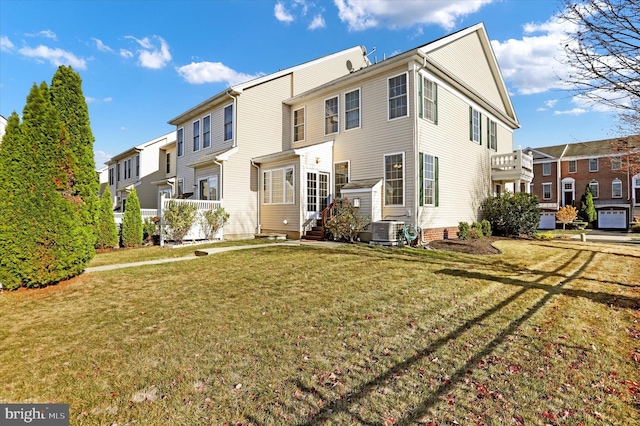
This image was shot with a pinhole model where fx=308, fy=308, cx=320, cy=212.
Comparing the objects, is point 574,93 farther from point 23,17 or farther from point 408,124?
point 23,17

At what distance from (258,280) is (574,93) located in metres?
6.68

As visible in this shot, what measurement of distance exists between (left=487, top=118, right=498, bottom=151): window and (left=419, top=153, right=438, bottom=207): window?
6.54 metres

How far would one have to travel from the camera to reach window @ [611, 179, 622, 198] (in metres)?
31.5

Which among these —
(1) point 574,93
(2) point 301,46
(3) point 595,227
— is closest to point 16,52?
(2) point 301,46

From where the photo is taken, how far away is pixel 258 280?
6191 millimetres

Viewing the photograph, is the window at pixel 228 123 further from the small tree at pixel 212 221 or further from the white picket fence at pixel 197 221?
the small tree at pixel 212 221

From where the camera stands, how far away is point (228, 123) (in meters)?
14.7

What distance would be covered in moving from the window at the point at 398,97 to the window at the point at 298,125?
5047mm

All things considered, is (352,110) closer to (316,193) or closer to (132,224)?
(316,193)

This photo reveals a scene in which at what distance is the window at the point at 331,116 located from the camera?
44.7 feet

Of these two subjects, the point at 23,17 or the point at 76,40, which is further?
the point at 76,40

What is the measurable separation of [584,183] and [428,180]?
108ft

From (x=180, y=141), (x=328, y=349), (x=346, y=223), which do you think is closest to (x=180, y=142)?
(x=180, y=141)

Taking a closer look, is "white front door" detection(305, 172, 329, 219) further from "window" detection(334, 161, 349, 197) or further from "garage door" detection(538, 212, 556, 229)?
"garage door" detection(538, 212, 556, 229)
